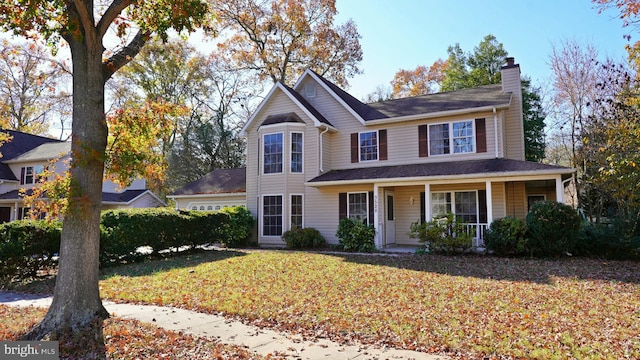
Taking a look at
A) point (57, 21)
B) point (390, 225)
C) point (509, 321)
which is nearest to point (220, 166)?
point (390, 225)

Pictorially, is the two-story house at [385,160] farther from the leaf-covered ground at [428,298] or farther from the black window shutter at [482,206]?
the leaf-covered ground at [428,298]

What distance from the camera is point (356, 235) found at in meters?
15.5

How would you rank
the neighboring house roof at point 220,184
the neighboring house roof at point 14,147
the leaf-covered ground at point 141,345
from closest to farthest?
the leaf-covered ground at point 141,345
the neighboring house roof at point 220,184
the neighboring house roof at point 14,147

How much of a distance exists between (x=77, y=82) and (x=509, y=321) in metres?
7.43

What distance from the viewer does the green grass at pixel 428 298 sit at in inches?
208

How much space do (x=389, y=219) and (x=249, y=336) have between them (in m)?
11.9

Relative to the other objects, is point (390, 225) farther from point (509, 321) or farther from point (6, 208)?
point (6, 208)

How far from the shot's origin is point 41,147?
90.1 feet

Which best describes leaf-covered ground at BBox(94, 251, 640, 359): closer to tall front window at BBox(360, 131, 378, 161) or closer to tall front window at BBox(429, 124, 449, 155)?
tall front window at BBox(429, 124, 449, 155)

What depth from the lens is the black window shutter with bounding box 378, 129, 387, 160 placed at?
17484 mm

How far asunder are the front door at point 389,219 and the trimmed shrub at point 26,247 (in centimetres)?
1139

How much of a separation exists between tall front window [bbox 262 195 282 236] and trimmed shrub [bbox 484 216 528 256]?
8.55 metres

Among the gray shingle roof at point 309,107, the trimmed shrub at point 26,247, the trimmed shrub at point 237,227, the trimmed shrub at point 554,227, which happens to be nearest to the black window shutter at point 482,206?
the trimmed shrub at point 554,227

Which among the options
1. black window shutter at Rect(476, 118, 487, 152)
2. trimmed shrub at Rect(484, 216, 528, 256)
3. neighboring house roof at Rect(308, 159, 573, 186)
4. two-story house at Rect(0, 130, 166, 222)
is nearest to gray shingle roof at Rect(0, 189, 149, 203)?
two-story house at Rect(0, 130, 166, 222)
